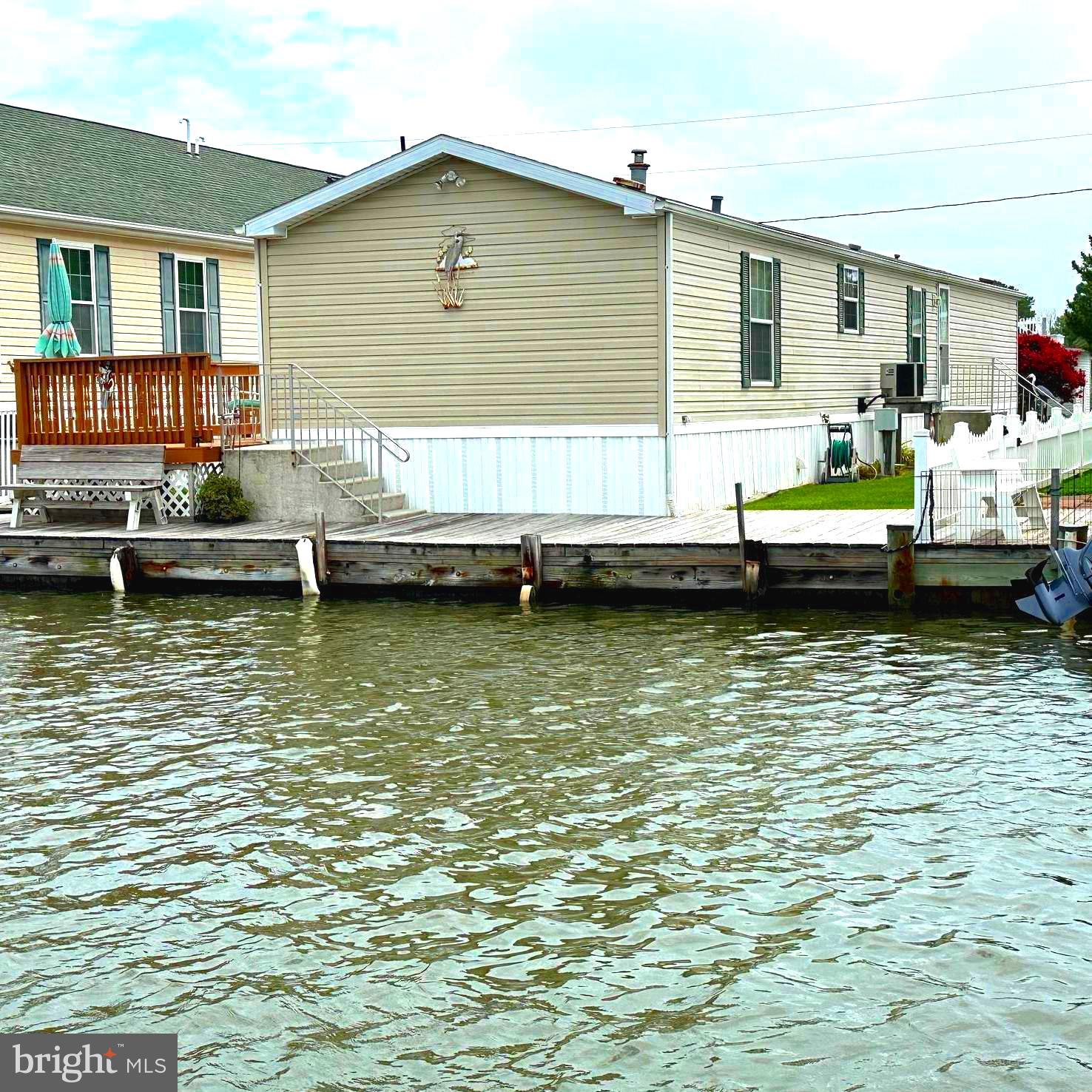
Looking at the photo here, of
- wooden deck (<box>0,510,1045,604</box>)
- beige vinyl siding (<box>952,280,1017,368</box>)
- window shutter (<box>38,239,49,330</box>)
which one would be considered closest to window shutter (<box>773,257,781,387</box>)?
A: wooden deck (<box>0,510,1045,604</box>)

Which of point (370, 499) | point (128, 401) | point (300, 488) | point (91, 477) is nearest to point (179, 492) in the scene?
point (91, 477)

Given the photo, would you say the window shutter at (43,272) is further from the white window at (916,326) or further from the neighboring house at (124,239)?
the white window at (916,326)

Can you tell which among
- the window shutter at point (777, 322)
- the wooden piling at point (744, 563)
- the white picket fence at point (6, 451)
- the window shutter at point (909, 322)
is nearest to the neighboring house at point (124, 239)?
the white picket fence at point (6, 451)

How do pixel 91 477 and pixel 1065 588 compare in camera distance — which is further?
pixel 91 477

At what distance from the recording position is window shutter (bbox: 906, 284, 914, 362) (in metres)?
Answer: 28.9

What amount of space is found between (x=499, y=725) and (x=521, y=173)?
10.1 m

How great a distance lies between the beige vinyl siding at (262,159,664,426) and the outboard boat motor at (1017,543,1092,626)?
19.7 ft

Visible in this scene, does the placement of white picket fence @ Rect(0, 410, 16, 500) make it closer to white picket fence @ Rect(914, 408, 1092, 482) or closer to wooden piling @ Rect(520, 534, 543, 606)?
wooden piling @ Rect(520, 534, 543, 606)

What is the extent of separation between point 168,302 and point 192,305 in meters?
0.70

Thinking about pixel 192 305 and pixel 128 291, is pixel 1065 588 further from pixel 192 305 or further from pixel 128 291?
pixel 192 305

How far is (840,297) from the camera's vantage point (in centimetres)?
2517

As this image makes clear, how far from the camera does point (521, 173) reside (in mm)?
18750

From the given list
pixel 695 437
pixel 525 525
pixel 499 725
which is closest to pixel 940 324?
pixel 695 437

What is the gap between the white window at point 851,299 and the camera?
25.4 meters
